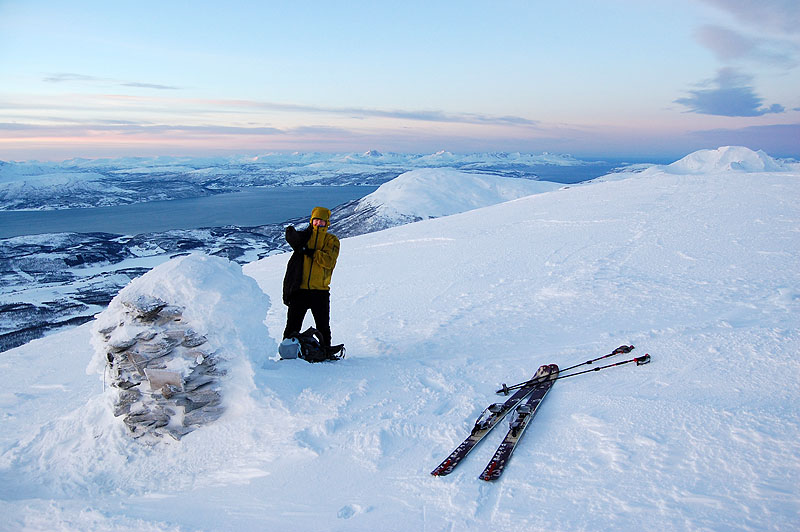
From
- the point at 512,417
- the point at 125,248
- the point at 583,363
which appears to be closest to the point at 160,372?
the point at 512,417

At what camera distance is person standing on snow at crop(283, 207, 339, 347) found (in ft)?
19.9

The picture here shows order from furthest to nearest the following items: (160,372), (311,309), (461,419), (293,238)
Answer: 1. (311,309)
2. (293,238)
3. (160,372)
4. (461,419)

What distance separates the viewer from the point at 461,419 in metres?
4.62

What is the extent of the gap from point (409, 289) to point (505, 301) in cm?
238

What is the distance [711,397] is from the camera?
14.4ft

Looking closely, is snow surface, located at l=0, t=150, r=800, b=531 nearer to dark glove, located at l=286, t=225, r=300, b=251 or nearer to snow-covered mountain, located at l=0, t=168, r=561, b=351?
dark glove, located at l=286, t=225, r=300, b=251

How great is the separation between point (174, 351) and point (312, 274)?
74.8 inches

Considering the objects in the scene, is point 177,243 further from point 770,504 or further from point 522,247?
point 770,504

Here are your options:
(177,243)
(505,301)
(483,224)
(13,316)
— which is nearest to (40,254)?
(177,243)

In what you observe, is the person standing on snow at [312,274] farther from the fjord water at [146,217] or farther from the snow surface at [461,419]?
the fjord water at [146,217]

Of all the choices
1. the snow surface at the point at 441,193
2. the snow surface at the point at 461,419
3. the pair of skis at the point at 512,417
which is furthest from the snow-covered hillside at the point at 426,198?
the pair of skis at the point at 512,417

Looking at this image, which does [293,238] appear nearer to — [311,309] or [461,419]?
[311,309]

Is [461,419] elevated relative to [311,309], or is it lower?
lower

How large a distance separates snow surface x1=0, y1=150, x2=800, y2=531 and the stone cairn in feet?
0.65
